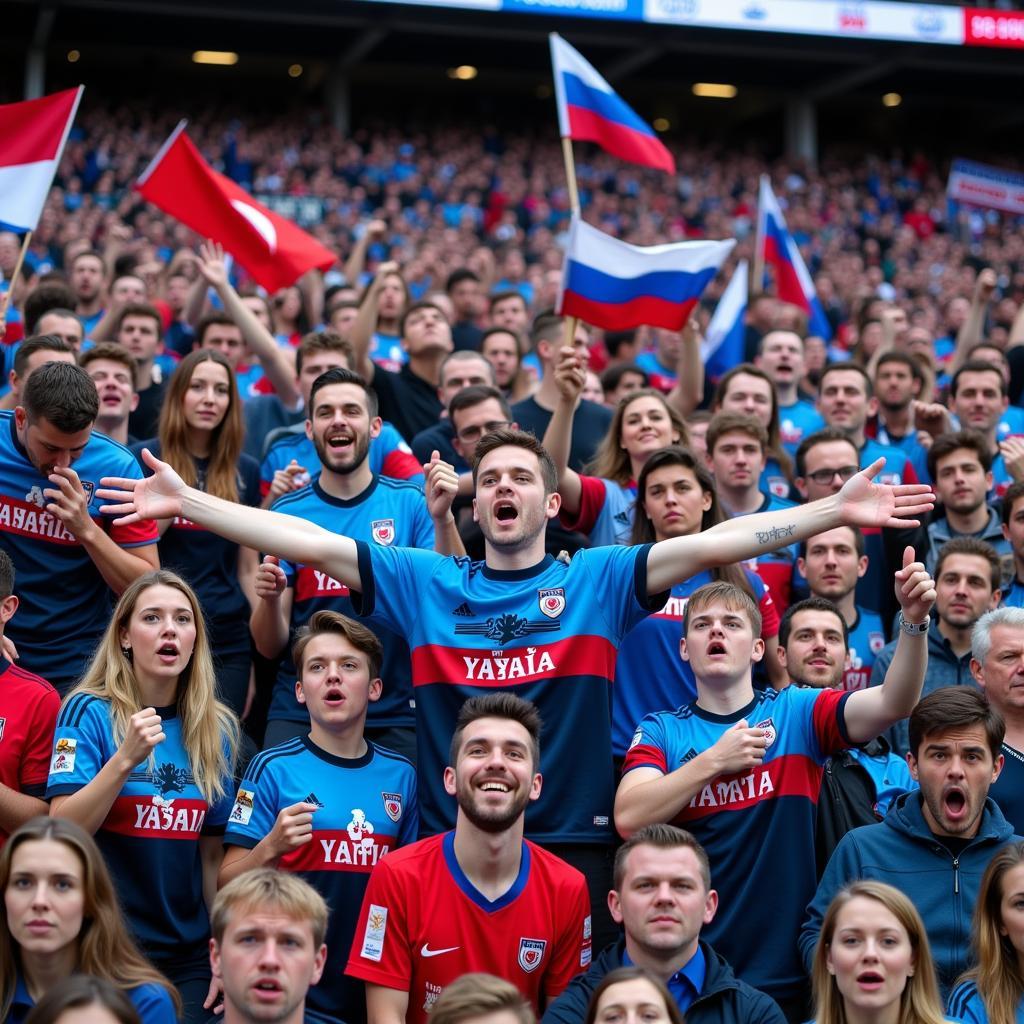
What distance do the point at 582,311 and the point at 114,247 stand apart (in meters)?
5.06

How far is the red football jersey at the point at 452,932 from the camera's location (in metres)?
5.07

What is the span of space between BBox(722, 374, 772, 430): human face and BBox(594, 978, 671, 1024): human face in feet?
15.1

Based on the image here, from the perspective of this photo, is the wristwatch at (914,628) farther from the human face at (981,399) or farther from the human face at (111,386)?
the human face at (981,399)

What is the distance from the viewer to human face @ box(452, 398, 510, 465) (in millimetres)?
7602

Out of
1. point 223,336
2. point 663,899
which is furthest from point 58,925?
point 223,336

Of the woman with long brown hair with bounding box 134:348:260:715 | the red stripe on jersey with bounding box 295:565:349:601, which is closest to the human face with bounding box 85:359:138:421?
the woman with long brown hair with bounding box 134:348:260:715

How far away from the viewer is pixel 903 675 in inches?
209

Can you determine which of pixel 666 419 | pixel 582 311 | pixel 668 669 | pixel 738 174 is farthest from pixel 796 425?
pixel 738 174

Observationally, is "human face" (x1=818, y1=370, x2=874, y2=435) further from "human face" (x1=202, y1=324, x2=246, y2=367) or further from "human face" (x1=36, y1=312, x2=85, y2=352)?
"human face" (x1=36, y1=312, x2=85, y2=352)

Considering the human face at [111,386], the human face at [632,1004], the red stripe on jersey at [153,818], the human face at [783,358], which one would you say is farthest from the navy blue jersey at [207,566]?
the human face at [783,358]

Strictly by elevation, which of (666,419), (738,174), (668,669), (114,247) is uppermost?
(738,174)

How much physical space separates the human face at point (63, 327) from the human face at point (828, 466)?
406cm

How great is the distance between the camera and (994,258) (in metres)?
25.3

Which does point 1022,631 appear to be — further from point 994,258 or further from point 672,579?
point 994,258
